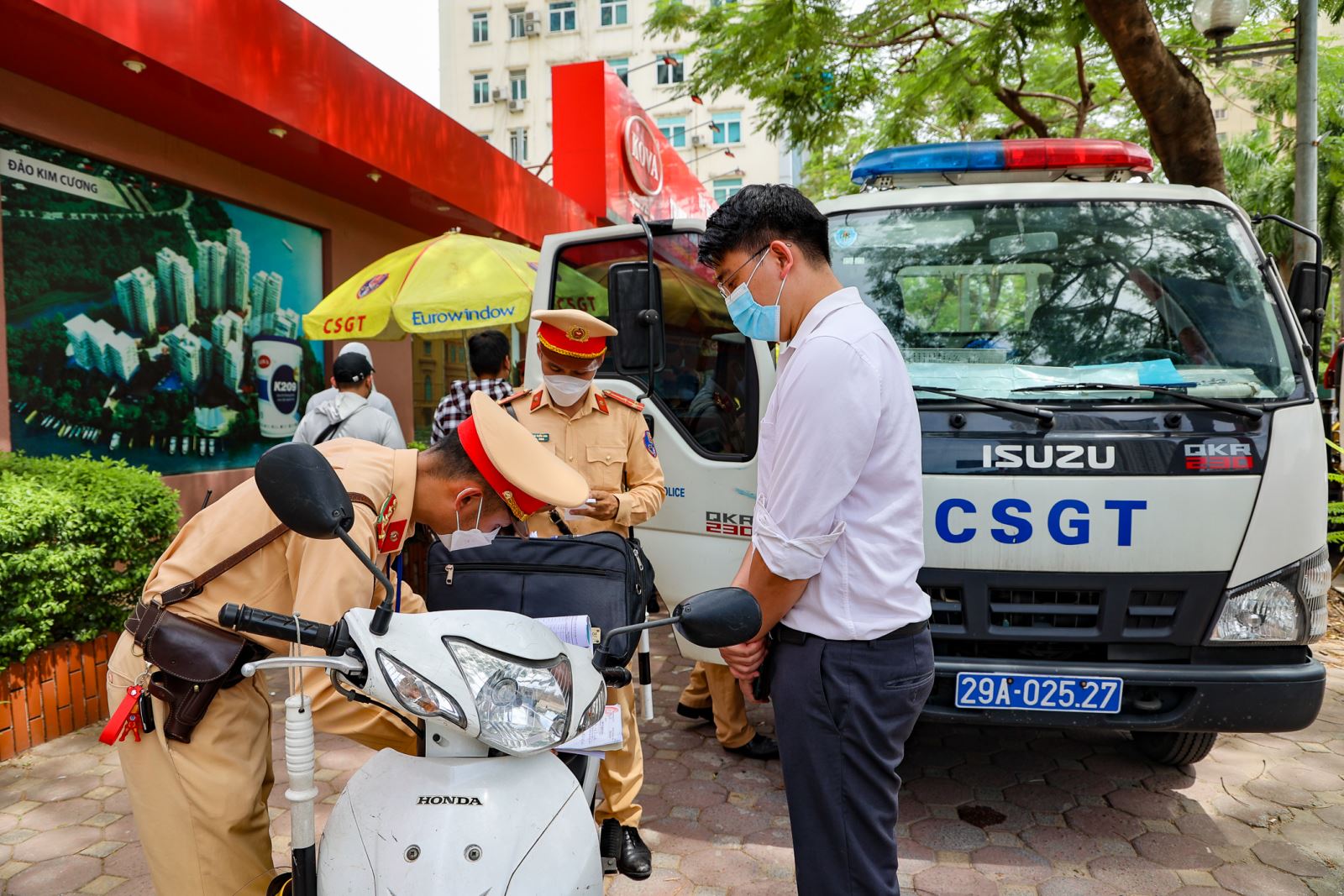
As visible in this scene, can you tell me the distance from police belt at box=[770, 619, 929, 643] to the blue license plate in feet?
3.88

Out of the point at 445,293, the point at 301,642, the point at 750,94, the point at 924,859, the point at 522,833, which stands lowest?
the point at 924,859

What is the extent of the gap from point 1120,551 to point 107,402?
6.22 m

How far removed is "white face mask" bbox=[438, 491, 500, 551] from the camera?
180cm

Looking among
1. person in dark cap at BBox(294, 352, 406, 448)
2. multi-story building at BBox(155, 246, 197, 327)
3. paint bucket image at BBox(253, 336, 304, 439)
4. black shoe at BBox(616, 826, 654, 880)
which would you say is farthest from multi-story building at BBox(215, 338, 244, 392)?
black shoe at BBox(616, 826, 654, 880)

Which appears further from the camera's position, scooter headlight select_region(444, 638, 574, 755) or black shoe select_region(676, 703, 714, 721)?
black shoe select_region(676, 703, 714, 721)

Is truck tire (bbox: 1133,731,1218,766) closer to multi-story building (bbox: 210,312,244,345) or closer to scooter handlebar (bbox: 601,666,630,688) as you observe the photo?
scooter handlebar (bbox: 601,666,630,688)

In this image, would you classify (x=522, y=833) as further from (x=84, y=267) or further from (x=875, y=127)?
(x=875, y=127)

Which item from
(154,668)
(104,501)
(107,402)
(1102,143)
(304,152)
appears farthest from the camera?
(304,152)

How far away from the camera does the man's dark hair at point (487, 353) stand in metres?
5.10

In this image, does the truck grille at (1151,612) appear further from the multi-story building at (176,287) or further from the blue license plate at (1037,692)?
the multi-story building at (176,287)

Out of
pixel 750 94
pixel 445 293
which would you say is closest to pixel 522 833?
pixel 445 293

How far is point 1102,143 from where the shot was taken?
12.5ft

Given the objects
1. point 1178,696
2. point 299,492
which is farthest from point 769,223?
point 1178,696

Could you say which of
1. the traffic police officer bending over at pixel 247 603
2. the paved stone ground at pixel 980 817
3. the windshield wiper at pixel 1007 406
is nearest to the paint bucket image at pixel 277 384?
the paved stone ground at pixel 980 817
